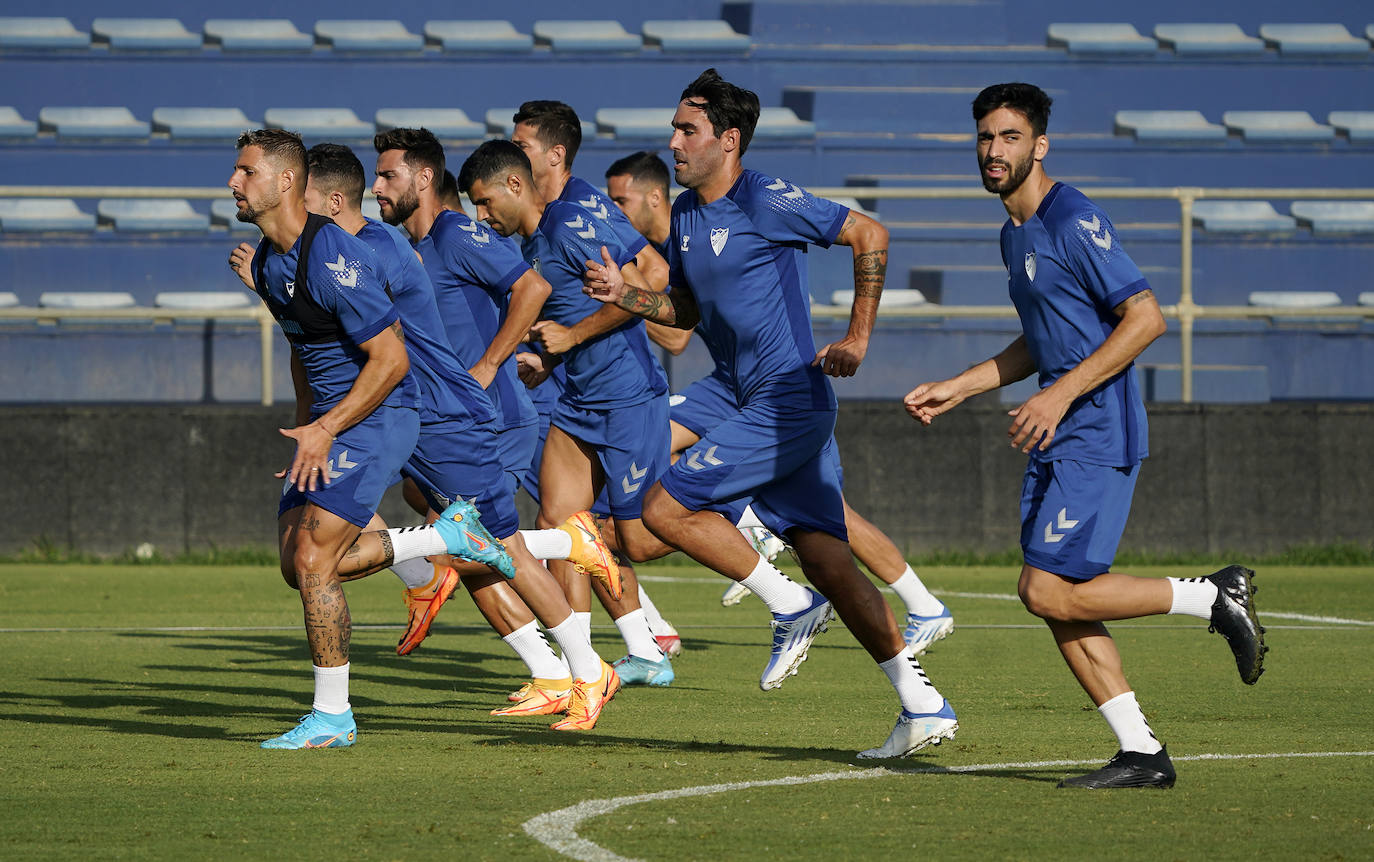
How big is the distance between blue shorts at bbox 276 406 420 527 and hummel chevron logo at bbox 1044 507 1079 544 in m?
2.27

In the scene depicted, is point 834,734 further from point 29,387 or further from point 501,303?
point 29,387

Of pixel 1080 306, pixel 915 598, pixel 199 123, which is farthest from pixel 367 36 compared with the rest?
pixel 1080 306

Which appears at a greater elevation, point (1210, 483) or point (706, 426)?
point (706, 426)

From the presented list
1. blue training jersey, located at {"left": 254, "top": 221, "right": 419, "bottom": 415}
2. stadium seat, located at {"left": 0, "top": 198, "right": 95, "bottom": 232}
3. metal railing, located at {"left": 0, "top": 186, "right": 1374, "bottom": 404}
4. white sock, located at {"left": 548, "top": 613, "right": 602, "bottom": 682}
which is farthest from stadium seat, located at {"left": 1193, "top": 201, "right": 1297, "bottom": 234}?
blue training jersey, located at {"left": 254, "top": 221, "right": 419, "bottom": 415}

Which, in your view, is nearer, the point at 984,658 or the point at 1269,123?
the point at 984,658

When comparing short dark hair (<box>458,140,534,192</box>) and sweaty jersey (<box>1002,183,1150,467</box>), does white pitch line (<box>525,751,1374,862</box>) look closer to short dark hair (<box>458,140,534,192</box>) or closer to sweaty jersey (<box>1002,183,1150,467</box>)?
sweaty jersey (<box>1002,183,1150,467</box>)

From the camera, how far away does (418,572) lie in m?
7.66

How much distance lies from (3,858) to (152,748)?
6.13ft

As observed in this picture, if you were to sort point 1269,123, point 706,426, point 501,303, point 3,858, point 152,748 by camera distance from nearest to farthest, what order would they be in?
point 3,858, point 152,748, point 501,303, point 706,426, point 1269,123

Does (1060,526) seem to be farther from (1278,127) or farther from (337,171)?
(1278,127)

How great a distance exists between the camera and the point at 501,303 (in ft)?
27.2

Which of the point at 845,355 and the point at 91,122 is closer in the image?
the point at 845,355

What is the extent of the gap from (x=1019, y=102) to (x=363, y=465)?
2532 mm

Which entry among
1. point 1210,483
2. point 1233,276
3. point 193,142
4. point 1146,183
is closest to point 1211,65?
point 1146,183
